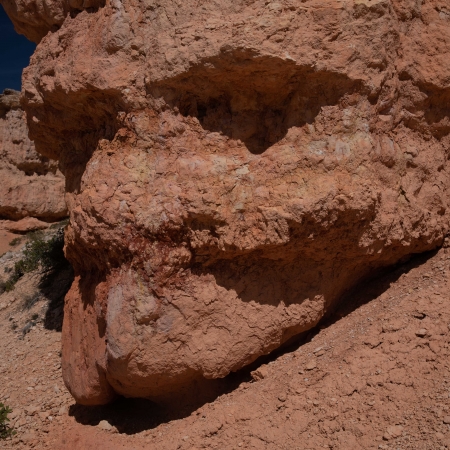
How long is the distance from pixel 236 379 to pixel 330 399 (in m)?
0.92

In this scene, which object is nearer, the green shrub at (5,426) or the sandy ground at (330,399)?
the sandy ground at (330,399)

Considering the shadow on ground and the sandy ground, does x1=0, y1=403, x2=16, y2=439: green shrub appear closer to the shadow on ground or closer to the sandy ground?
the sandy ground

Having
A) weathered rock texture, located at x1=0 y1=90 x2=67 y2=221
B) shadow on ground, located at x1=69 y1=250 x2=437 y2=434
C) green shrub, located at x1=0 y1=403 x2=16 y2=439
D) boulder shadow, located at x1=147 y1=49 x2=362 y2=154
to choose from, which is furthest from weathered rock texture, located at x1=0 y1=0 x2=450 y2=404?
weathered rock texture, located at x1=0 y1=90 x2=67 y2=221

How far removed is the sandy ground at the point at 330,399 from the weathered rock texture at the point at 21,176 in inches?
309

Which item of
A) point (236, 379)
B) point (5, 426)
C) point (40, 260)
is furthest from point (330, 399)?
point (40, 260)

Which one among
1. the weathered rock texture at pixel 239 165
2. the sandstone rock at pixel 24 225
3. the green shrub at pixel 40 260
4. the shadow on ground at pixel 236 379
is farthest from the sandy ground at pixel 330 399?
the sandstone rock at pixel 24 225

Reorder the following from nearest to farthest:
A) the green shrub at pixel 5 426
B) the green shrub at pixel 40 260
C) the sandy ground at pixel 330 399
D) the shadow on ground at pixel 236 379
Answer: the sandy ground at pixel 330 399
the shadow on ground at pixel 236 379
the green shrub at pixel 5 426
the green shrub at pixel 40 260

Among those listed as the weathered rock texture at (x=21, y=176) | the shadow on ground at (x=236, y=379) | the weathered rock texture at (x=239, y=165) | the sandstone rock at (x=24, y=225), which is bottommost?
the sandstone rock at (x=24, y=225)

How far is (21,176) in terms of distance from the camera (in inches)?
470

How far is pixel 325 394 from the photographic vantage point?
317 centimetres

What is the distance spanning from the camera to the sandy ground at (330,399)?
289cm

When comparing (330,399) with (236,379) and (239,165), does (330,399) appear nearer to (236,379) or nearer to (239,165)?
(236,379)

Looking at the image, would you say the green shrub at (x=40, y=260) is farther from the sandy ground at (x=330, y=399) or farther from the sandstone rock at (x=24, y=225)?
the sandstone rock at (x=24, y=225)

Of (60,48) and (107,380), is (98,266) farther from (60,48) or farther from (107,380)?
(60,48)
